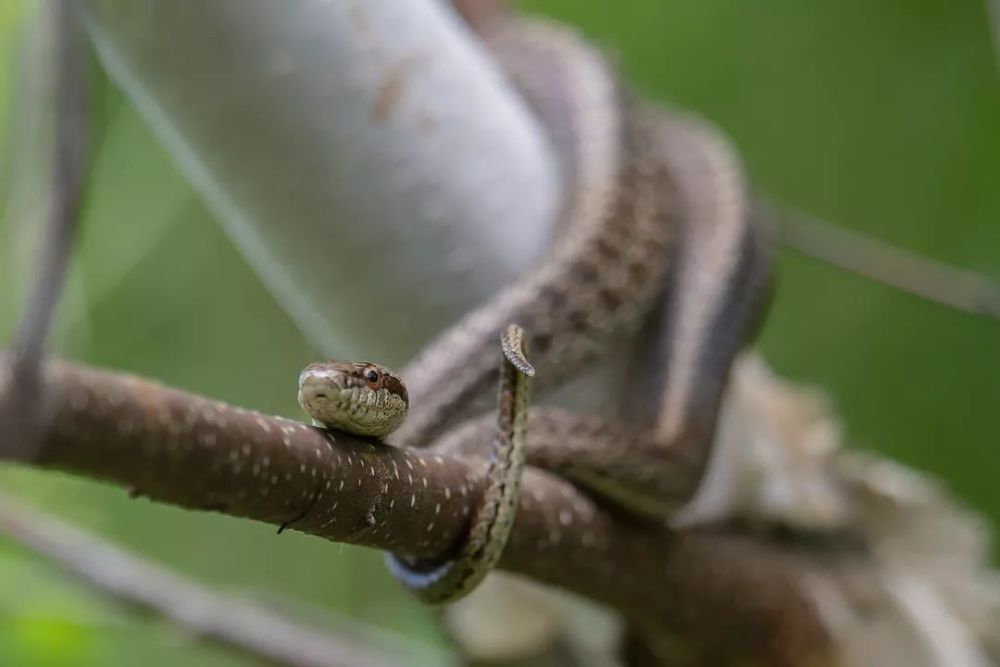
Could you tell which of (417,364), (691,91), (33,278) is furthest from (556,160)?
(691,91)

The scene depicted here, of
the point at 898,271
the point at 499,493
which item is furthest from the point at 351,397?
the point at 898,271

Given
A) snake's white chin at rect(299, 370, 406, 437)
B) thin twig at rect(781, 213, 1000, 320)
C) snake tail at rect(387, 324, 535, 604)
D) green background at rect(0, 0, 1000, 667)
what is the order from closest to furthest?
1. snake's white chin at rect(299, 370, 406, 437)
2. snake tail at rect(387, 324, 535, 604)
3. thin twig at rect(781, 213, 1000, 320)
4. green background at rect(0, 0, 1000, 667)

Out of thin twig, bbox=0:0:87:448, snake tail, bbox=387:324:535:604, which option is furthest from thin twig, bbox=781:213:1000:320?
thin twig, bbox=0:0:87:448

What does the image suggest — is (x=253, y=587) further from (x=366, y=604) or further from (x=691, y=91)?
(x=691, y=91)

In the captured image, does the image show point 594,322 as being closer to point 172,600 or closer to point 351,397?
point 351,397

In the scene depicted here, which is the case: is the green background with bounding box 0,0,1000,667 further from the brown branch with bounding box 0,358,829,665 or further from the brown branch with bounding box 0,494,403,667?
the brown branch with bounding box 0,358,829,665

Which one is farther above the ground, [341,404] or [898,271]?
[341,404]
